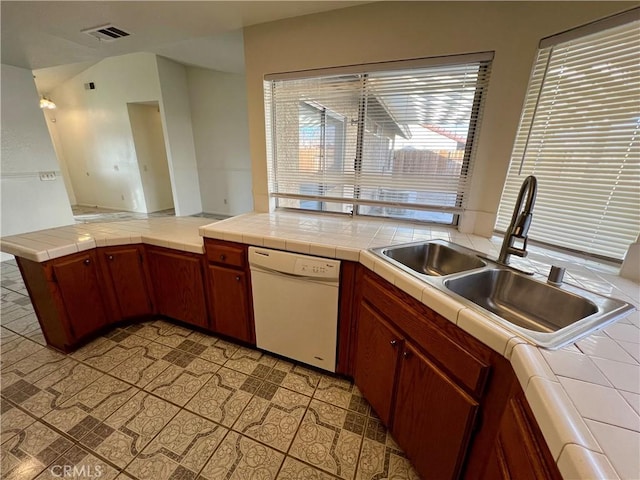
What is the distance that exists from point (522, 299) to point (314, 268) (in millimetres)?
939

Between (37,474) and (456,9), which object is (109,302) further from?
(456,9)

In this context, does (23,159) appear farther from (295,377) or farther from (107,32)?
(295,377)

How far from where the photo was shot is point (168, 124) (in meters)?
4.56

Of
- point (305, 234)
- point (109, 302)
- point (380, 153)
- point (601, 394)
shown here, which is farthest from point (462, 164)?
point (109, 302)

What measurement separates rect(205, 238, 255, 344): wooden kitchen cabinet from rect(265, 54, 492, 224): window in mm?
734

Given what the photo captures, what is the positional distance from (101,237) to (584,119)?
9.37 ft

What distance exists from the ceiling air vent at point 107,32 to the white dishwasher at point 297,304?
205cm

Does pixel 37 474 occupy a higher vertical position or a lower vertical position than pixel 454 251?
lower

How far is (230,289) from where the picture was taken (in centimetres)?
170

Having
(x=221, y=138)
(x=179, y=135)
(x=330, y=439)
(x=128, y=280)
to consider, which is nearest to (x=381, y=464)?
(x=330, y=439)

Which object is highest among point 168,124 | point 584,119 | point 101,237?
point 168,124

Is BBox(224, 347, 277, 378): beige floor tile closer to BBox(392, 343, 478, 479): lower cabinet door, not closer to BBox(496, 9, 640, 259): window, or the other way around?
BBox(392, 343, 478, 479): lower cabinet door

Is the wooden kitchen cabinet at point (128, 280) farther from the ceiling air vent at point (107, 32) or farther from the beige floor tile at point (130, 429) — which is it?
the ceiling air vent at point (107, 32)

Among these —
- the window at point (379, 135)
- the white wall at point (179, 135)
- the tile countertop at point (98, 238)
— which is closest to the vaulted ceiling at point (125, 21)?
the window at point (379, 135)
